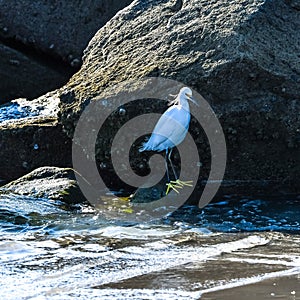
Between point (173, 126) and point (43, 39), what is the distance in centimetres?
441

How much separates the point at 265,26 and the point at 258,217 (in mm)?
1589

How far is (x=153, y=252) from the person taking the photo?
5098mm

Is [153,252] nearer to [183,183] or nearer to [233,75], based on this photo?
[183,183]

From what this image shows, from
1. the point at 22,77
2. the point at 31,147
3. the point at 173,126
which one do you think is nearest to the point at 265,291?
the point at 173,126

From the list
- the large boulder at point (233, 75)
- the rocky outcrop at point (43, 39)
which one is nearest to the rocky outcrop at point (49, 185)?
the large boulder at point (233, 75)

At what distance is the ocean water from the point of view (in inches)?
167

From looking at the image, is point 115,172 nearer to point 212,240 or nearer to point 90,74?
point 90,74

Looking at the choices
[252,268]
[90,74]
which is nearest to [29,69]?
[90,74]

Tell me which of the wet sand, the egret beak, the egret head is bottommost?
the wet sand

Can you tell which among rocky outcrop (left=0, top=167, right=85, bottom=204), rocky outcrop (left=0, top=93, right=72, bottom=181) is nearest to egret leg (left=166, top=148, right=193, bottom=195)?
rocky outcrop (left=0, top=167, right=85, bottom=204)

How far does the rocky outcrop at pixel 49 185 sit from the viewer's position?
6566mm

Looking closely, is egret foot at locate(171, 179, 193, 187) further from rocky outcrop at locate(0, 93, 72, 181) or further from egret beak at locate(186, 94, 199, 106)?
rocky outcrop at locate(0, 93, 72, 181)

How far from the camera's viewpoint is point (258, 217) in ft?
20.3

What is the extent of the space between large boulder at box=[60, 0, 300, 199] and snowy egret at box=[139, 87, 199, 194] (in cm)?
19
